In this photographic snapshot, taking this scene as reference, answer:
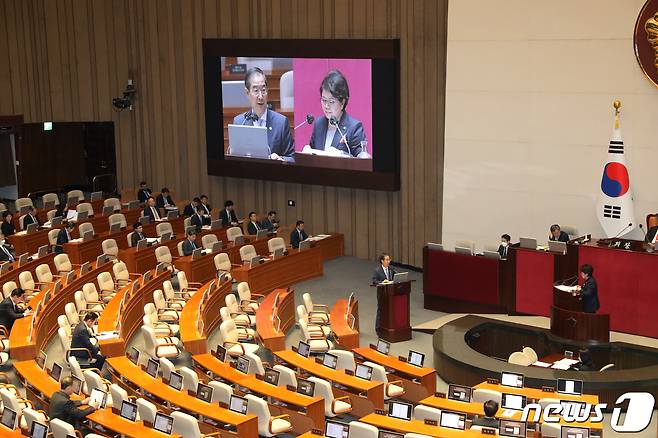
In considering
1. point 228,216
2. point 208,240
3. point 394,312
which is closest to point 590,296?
point 394,312

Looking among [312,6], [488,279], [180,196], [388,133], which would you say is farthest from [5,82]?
[488,279]

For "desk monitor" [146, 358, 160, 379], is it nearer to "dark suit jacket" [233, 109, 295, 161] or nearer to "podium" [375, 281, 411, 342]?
"podium" [375, 281, 411, 342]

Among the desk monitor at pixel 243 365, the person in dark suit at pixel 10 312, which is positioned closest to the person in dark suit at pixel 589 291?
the desk monitor at pixel 243 365

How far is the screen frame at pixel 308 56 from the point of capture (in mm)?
21219

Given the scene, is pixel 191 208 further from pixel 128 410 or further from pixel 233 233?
pixel 128 410

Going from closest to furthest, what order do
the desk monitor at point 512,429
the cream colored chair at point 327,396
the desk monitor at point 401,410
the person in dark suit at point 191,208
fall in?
the desk monitor at point 512,429 → the desk monitor at point 401,410 → the cream colored chair at point 327,396 → the person in dark suit at point 191,208

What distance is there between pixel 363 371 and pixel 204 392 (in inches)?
87.2

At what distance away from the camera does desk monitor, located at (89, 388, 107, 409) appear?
12.0m

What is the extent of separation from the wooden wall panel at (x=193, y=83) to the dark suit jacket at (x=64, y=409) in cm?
1101

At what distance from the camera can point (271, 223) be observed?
72.6 feet

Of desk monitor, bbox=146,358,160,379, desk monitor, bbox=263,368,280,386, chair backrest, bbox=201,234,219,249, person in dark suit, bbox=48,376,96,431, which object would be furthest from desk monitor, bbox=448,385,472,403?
chair backrest, bbox=201,234,219,249

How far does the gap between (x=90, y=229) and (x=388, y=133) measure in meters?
6.17

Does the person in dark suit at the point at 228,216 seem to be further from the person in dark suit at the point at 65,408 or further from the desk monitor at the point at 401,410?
the desk monitor at the point at 401,410

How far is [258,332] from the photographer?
15.5 m
